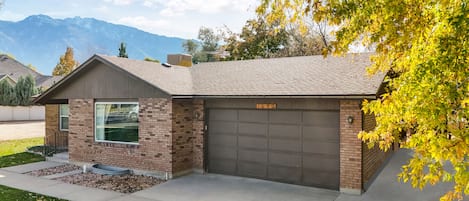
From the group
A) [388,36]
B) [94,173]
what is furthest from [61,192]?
[388,36]

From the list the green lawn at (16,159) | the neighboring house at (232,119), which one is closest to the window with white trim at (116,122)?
the neighboring house at (232,119)

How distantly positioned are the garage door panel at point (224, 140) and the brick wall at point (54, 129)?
8124mm

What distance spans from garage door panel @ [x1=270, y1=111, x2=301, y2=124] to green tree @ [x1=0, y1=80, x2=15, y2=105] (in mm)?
34550

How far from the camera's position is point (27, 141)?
64.1 ft

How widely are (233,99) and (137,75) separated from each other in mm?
3167

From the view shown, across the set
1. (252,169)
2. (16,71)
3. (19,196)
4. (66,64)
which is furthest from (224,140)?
(66,64)

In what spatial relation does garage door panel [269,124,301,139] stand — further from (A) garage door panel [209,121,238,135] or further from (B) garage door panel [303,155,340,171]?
(A) garage door panel [209,121,238,135]

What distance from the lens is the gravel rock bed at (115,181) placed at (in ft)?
32.5

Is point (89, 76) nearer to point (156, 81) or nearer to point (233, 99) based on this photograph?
point (156, 81)

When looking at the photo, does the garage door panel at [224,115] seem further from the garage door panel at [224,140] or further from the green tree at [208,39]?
the green tree at [208,39]

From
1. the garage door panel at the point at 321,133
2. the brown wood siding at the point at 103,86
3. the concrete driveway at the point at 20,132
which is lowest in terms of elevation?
the concrete driveway at the point at 20,132

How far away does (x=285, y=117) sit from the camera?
1023 centimetres

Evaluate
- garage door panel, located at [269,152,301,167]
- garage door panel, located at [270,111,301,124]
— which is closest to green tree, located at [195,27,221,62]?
garage door panel, located at [270,111,301,124]

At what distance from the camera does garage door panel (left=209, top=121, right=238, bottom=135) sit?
11141 millimetres
